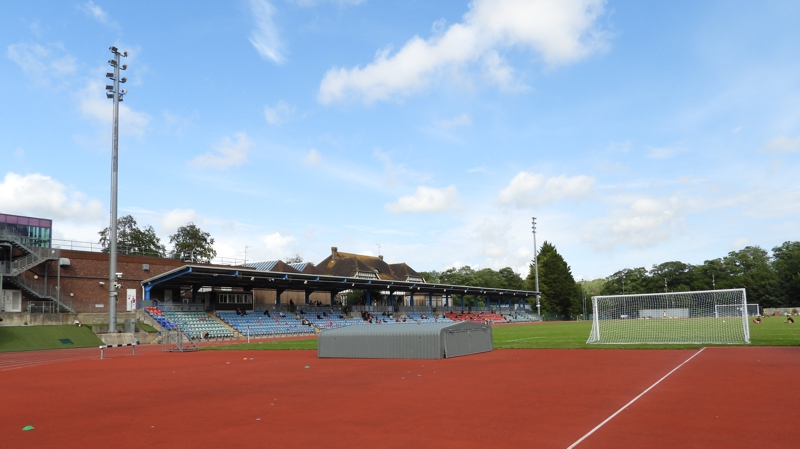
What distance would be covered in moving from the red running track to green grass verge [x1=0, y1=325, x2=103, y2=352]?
18.0 metres

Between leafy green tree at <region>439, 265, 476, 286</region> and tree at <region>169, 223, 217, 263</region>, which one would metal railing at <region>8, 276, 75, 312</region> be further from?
leafy green tree at <region>439, 265, 476, 286</region>

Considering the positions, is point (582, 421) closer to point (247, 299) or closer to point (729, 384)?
point (729, 384)

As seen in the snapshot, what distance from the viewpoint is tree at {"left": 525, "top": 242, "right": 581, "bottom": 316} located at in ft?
348

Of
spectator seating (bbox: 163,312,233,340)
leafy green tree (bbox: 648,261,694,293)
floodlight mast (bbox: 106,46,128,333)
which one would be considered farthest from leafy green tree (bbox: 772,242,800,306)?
floodlight mast (bbox: 106,46,128,333)

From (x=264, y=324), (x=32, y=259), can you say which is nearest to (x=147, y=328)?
(x=32, y=259)

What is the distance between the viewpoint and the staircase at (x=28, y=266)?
143ft

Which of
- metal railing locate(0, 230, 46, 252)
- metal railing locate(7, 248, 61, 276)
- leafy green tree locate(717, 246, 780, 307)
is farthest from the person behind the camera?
leafy green tree locate(717, 246, 780, 307)

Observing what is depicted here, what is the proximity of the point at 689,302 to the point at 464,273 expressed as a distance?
8384 cm

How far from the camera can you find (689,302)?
2464 inches

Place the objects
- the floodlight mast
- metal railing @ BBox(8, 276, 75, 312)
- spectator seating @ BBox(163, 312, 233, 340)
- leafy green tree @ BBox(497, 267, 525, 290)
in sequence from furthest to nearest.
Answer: leafy green tree @ BBox(497, 267, 525, 290)
spectator seating @ BBox(163, 312, 233, 340)
metal railing @ BBox(8, 276, 75, 312)
the floodlight mast

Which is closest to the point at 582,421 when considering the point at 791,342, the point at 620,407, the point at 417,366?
the point at 620,407

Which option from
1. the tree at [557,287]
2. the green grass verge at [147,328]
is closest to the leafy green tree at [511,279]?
the tree at [557,287]

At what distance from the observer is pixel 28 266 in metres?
44.1

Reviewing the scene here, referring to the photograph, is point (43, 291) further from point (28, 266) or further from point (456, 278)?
point (456, 278)
